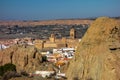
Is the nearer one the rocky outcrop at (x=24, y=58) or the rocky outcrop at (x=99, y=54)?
the rocky outcrop at (x=99, y=54)

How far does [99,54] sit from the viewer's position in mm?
12961

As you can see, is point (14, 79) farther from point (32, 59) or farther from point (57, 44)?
point (57, 44)

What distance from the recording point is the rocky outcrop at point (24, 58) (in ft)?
103

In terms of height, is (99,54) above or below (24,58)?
above

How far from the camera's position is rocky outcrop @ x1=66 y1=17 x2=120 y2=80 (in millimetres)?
11297

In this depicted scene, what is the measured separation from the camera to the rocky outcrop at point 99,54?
11.3 m

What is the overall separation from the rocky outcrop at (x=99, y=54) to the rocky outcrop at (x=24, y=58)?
51.1 ft

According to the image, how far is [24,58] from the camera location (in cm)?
3272

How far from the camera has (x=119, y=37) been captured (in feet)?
46.0

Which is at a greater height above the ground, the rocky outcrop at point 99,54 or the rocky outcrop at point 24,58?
the rocky outcrop at point 99,54

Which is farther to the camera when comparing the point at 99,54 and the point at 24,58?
the point at 24,58

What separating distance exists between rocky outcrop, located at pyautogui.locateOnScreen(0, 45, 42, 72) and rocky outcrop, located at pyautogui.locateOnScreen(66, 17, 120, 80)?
51.1 feet

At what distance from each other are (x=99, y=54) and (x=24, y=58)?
20234mm

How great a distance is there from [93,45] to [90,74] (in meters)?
1.36
